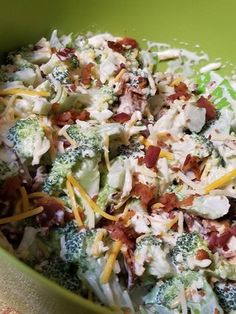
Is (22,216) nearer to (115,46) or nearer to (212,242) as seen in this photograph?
(212,242)

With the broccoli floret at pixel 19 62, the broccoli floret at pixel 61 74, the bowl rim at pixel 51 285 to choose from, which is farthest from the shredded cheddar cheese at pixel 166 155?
the bowl rim at pixel 51 285

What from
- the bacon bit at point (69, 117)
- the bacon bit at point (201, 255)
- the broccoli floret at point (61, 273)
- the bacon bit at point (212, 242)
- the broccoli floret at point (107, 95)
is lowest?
the broccoli floret at point (61, 273)

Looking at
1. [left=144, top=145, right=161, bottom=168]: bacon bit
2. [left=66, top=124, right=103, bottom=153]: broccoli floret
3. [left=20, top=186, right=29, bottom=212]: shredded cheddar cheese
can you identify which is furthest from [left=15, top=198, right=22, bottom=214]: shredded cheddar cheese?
[left=144, top=145, right=161, bottom=168]: bacon bit

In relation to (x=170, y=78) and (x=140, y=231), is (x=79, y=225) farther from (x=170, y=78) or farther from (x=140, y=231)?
(x=170, y=78)

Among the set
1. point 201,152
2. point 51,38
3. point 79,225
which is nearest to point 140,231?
point 79,225

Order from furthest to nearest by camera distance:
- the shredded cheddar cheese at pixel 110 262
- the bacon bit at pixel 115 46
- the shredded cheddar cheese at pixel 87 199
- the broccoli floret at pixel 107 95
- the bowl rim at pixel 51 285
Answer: the bacon bit at pixel 115 46, the broccoli floret at pixel 107 95, the shredded cheddar cheese at pixel 87 199, the shredded cheddar cheese at pixel 110 262, the bowl rim at pixel 51 285

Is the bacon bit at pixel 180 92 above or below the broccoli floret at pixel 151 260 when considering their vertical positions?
above

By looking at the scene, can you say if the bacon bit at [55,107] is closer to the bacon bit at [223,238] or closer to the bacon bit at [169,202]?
the bacon bit at [169,202]
